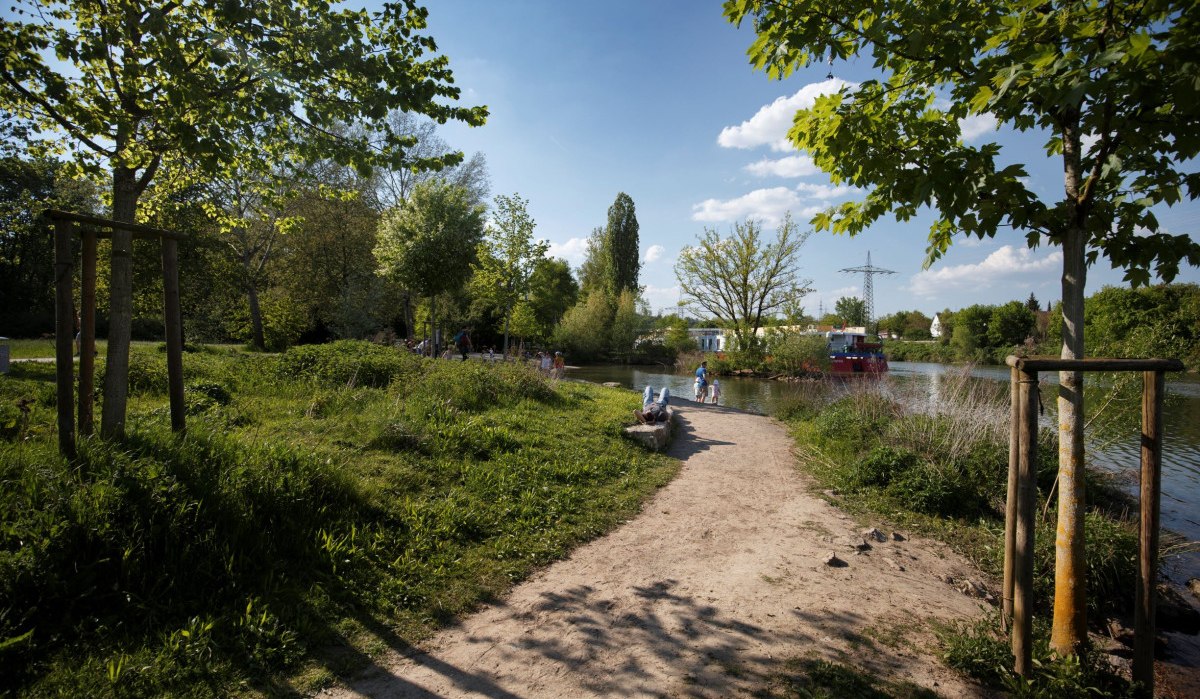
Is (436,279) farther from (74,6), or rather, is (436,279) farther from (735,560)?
(735,560)

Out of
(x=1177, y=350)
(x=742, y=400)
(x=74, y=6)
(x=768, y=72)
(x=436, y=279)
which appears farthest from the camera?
(x=742, y=400)

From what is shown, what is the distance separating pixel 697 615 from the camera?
3711mm

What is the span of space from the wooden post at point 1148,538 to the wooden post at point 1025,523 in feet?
1.85

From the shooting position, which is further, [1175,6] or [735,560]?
[735,560]

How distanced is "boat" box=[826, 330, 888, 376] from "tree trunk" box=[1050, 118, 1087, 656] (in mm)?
28766

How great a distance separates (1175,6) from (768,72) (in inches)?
78.9

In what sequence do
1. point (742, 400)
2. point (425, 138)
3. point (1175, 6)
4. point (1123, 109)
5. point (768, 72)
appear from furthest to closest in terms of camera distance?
point (425, 138) < point (742, 400) < point (768, 72) < point (1123, 109) < point (1175, 6)

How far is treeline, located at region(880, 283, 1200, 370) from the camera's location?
6.04 m

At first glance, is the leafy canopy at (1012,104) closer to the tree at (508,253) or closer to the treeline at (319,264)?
the treeline at (319,264)

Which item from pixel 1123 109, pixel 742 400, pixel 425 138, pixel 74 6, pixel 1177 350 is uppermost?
pixel 425 138

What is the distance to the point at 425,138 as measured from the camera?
94.8 ft

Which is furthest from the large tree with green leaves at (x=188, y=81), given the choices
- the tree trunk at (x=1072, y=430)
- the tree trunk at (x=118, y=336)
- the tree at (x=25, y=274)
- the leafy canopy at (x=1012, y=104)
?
the tree at (x=25, y=274)

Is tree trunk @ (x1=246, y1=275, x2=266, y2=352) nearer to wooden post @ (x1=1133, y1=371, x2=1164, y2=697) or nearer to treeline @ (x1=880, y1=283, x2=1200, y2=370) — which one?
treeline @ (x1=880, y1=283, x2=1200, y2=370)

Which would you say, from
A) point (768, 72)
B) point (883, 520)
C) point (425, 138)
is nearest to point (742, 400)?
point (883, 520)
